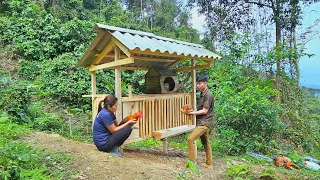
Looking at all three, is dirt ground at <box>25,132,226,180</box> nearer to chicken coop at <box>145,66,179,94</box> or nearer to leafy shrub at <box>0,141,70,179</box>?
leafy shrub at <box>0,141,70,179</box>

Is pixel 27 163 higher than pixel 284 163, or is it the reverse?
pixel 27 163

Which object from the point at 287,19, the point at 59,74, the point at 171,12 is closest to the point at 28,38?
the point at 59,74

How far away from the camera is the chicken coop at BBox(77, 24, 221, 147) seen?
4.12 m

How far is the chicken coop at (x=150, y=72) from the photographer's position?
13.5ft

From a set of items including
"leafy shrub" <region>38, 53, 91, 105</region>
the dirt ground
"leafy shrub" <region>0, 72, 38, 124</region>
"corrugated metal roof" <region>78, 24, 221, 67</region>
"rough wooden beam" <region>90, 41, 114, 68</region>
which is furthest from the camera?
"leafy shrub" <region>38, 53, 91, 105</region>

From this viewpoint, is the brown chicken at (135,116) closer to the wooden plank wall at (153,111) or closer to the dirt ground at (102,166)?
the wooden plank wall at (153,111)

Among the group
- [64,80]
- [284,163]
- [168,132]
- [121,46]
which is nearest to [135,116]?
[168,132]

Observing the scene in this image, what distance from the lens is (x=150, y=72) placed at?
530cm

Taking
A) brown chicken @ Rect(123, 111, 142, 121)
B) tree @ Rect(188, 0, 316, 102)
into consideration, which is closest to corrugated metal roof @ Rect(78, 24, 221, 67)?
brown chicken @ Rect(123, 111, 142, 121)

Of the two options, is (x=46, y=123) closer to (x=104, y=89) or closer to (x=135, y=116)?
(x=135, y=116)

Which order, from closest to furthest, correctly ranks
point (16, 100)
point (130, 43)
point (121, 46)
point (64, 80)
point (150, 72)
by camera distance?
point (130, 43)
point (121, 46)
point (150, 72)
point (16, 100)
point (64, 80)

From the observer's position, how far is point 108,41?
→ 4.50 m

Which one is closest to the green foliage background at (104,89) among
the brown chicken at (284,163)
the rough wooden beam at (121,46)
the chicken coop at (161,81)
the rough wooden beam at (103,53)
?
the brown chicken at (284,163)

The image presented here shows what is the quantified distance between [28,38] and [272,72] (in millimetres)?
10906
